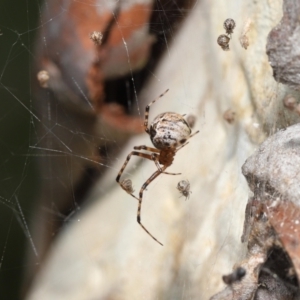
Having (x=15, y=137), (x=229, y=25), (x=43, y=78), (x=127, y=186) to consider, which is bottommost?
(x=127, y=186)

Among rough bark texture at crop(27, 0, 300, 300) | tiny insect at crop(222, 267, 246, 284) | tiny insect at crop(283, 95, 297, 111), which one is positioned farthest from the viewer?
rough bark texture at crop(27, 0, 300, 300)

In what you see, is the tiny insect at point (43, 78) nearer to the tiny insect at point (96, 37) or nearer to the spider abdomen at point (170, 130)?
the tiny insect at point (96, 37)

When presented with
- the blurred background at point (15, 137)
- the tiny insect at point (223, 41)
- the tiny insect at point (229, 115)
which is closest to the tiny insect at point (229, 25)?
the tiny insect at point (223, 41)

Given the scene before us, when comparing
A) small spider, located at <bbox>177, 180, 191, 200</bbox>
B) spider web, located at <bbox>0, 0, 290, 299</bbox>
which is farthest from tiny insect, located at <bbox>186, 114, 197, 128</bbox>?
small spider, located at <bbox>177, 180, 191, 200</bbox>

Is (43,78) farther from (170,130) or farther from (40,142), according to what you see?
(170,130)

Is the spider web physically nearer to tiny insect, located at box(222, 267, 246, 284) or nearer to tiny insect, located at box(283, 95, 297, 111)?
tiny insect, located at box(283, 95, 297, 111)

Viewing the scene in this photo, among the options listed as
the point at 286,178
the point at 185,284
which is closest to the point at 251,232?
the point at 286,178

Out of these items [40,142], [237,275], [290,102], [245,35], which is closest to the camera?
[237,275]

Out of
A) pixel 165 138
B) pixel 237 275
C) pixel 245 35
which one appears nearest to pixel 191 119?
pixel 165 138
